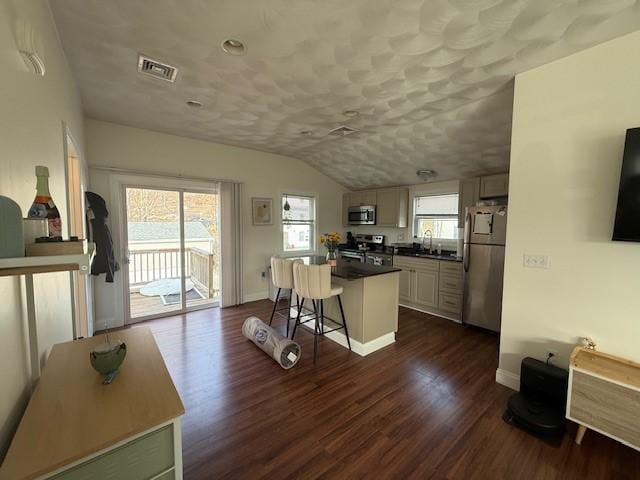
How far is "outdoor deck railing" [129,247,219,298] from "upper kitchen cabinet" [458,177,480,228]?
4.30m

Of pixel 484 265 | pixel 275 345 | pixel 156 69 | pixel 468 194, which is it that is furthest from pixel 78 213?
pixel 468 194

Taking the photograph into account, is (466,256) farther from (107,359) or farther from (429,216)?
(107,359)

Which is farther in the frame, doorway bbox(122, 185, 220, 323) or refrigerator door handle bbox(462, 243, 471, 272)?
doorway bbox(122, 185, 220, 323)

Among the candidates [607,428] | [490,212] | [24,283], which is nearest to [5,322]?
[24,283]

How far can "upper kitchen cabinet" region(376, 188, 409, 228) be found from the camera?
529 centimetres

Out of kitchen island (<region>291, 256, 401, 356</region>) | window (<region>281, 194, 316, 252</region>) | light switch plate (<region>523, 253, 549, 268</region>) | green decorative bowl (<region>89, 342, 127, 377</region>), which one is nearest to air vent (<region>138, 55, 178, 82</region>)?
green decorative bowl (<region>89, 342, 127, 377</region>)

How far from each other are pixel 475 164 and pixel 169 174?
4.60 meters

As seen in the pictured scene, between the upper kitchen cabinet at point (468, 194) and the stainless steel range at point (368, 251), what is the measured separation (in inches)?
54.9

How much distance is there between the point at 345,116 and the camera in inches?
133

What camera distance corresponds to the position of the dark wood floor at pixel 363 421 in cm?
Result: 170

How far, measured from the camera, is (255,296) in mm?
5066

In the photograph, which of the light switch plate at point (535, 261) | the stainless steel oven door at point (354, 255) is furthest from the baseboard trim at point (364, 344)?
the stainless steel oven door at point (354, 255)

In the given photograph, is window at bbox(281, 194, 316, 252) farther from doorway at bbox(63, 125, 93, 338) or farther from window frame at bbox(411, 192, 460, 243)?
doorway at bbox(63, 125, 93, 338)

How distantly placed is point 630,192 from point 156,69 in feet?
12.4
